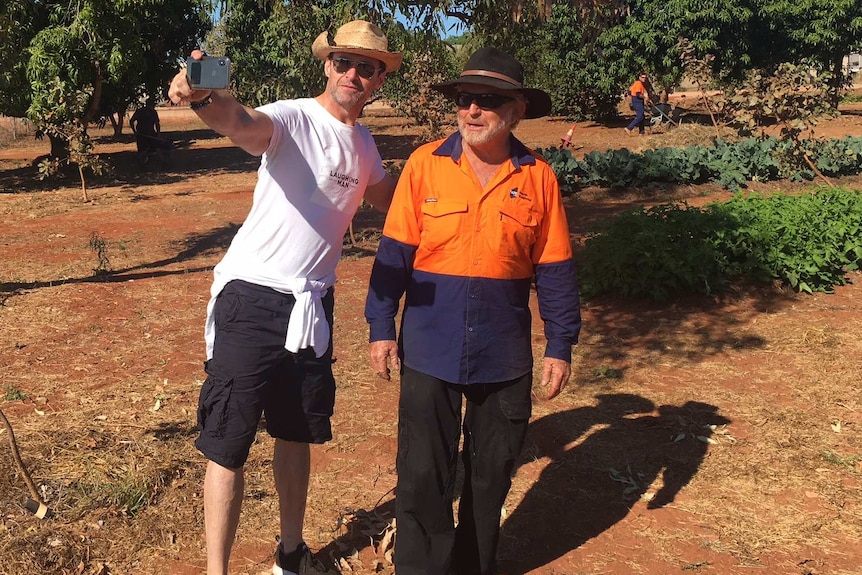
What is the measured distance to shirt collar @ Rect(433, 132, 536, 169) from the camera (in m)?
2.95

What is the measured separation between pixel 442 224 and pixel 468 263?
168 millimetres

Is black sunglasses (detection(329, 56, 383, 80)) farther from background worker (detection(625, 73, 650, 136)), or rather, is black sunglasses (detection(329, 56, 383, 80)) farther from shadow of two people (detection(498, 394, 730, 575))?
background worker (detection(625, 73, 650, 136))

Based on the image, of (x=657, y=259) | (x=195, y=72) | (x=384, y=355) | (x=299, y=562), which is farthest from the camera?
(x=657, y=259)

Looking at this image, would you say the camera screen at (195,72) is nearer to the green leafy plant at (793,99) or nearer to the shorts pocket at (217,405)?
the shorts pocket at (217,405)

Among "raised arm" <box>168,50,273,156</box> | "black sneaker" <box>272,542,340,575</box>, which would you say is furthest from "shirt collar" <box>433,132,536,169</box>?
"black sneaker" <box>272,542,340,575</box>

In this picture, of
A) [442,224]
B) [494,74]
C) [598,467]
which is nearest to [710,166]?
[598,467]

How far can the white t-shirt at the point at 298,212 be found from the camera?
278 cm

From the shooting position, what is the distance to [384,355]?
2994mm

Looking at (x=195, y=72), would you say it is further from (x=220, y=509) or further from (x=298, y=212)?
(x=220, y=509)

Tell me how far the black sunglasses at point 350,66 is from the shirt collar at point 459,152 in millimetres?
380

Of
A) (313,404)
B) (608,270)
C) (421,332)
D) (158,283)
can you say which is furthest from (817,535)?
(158,283)

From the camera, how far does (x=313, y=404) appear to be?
2.97 metres

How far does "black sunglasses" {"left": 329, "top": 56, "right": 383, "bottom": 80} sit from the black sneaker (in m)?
1.86

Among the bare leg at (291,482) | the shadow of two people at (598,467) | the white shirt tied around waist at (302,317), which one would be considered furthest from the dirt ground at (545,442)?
the white shirt tied around waist at (302,317)
